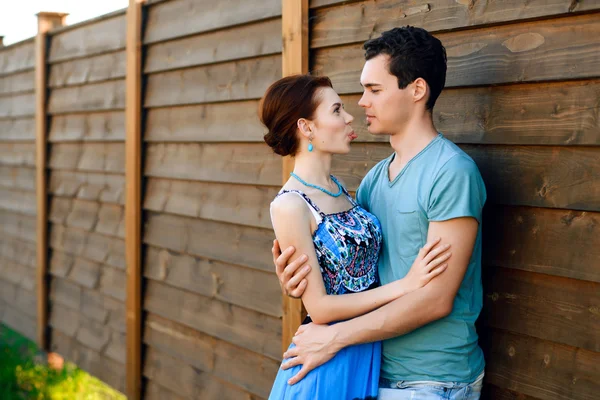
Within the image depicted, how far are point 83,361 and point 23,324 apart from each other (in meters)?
1.33

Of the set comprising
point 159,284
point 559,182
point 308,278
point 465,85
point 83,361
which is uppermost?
point 465,85

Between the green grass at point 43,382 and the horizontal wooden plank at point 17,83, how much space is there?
2.33m

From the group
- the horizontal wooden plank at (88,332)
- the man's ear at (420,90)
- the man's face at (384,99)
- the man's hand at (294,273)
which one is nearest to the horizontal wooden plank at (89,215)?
the horizontal wooden plank at (88,332)

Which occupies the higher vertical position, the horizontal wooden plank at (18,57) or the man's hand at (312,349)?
the horizontal wooden plank at (18,57)

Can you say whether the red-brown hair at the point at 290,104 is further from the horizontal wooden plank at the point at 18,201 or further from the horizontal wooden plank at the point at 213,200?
the horizontal wooden plank at the point at 18,201

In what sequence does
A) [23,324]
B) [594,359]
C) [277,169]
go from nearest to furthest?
1. [594,359]
2. [277,169]
3. [23,324]

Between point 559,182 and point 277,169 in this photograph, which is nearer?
point 559,182

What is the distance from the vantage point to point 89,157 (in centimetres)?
507

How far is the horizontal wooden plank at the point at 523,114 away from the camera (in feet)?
6.42

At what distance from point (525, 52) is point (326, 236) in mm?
827

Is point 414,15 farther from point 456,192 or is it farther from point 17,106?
point 17,106

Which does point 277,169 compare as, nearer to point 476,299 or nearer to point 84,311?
point 476,299

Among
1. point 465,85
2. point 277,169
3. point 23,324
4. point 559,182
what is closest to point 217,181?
point 277,169

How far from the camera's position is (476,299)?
2.11 metres
